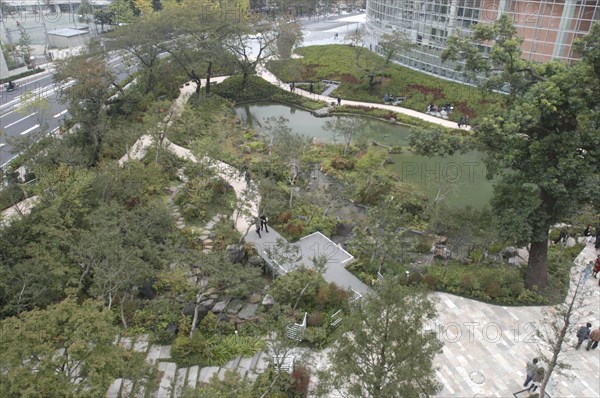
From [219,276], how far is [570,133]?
39.4 ft

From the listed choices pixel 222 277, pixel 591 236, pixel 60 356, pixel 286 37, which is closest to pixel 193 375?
pixel 222 277

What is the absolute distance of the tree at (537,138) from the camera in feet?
45.9

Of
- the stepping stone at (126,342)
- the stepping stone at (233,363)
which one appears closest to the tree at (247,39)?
the stepping stone at (126,342)

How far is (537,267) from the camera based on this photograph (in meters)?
16.8

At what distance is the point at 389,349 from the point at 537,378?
5.72 meters

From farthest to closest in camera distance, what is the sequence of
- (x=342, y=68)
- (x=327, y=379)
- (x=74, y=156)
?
(x=342, y=68), (x=74, y=156), (x=327, y=379)

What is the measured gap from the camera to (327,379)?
34.2 ft

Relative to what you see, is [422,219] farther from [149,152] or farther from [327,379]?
[149,152]

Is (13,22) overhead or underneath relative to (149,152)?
overhead

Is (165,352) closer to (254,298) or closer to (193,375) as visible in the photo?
(193,375)

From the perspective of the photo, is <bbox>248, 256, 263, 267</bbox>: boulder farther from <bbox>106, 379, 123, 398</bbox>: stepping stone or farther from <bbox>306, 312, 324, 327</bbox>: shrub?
<bbox>106, 379, 123, 398</bbox>: stepping stone

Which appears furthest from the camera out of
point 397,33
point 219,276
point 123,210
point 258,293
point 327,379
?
point 397,33

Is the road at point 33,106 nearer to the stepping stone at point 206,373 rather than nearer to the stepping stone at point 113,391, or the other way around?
the stepping stone at point 113,391

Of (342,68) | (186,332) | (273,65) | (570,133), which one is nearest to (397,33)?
(342,68)
